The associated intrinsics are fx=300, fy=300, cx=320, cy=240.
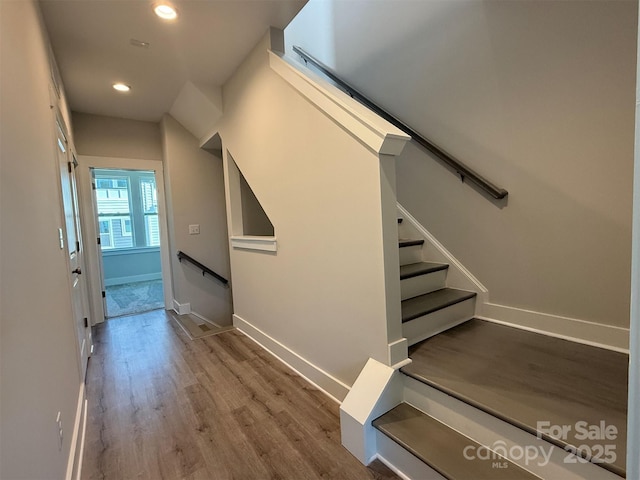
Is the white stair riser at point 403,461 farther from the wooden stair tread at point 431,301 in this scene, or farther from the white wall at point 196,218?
the white wall at point 196,218

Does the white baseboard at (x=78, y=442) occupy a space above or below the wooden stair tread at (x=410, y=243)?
below

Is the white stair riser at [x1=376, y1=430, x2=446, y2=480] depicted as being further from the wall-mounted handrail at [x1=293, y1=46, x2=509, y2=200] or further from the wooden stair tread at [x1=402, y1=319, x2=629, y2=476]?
the wall-mounted handrail at [x1=293, y1=46, x2=509, y2=200]

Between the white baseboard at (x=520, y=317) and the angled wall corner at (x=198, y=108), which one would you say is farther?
the angled wall corner at (x=198, y=108)

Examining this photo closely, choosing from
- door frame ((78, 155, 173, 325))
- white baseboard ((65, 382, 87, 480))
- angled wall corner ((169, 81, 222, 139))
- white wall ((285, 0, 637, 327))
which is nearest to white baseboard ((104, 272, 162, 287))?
door frame ((78, 155, 173, 325))

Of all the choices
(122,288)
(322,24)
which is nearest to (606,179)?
(322,24)

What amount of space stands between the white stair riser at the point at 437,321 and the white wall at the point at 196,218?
3227mm

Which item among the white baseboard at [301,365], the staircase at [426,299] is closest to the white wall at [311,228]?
the white baseboard at [301,365]

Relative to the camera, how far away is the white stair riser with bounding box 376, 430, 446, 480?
1312 mm

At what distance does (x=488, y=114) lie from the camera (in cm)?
206

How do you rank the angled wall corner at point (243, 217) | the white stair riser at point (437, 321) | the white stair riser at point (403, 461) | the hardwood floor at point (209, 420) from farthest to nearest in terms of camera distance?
the angled wall corner at point (243, 217), the white stair riser at point (437, 321), the hardwood floor at point (209, 420), the white stair riser at point (403, 461)

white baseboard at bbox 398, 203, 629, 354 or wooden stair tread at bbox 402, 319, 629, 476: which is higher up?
white baseboard at bbox 398, 203, 629, 354

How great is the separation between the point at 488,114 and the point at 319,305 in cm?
176

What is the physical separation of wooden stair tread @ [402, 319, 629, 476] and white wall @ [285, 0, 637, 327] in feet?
1.07

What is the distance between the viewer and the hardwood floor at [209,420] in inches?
59.2
